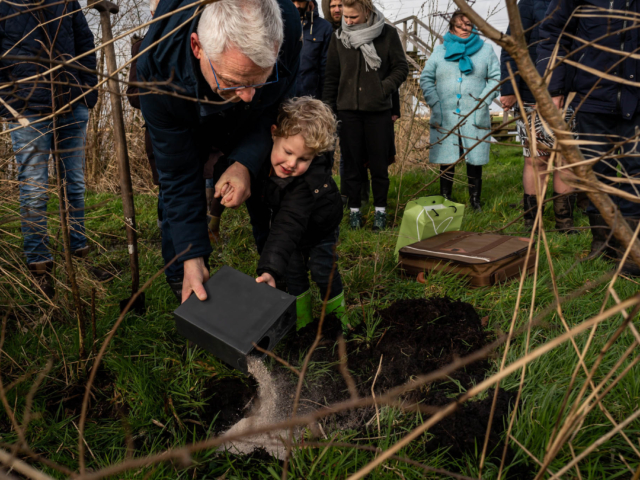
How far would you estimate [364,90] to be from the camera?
456cm

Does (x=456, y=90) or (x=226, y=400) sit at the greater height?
(x=456, y=90)

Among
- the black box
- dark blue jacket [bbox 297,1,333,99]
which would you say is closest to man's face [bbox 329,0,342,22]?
dark blue jacket [bbox 297,1,333,99]

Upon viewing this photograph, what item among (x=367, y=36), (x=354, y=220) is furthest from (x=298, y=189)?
(x=367, y=36)

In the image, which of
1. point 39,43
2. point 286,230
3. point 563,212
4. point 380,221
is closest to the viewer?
point 286,230

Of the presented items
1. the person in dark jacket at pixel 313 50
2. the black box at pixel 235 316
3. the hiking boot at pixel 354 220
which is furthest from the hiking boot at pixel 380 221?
the black box at pixel 235 316

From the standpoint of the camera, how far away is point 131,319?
108 inches

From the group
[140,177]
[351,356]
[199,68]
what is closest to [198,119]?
[199,68]

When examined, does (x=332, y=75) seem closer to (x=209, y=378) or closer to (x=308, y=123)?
(x=308, y=123)

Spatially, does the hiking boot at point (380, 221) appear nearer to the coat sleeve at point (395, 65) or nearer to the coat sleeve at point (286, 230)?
the coat sleeve at point (395, 65)

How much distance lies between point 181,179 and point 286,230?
57cm

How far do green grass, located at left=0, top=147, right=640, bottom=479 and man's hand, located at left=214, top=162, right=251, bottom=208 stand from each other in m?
0.56

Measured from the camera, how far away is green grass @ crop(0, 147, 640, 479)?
5.73ft

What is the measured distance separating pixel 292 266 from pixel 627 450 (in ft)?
5.82

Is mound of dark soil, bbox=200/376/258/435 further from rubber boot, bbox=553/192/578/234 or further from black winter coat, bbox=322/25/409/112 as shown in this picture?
rubber boot, bbox=553/192/578/234
